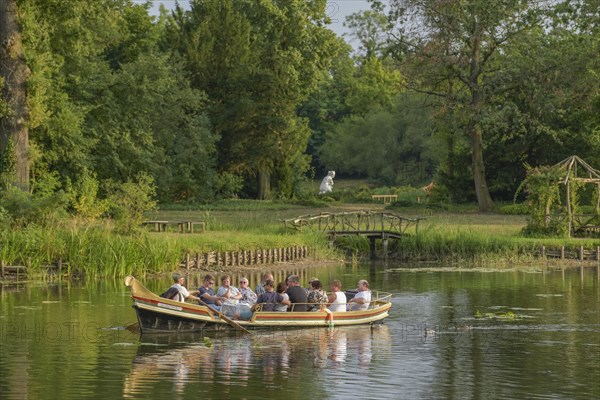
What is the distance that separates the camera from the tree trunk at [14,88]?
49312 millimetres

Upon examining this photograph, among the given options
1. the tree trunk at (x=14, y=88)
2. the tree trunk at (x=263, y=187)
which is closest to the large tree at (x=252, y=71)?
the tree trunk at (x=263, y=187)

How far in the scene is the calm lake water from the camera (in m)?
21.8

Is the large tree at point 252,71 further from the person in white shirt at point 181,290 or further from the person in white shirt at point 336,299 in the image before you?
the person in white shirt at point 181,290

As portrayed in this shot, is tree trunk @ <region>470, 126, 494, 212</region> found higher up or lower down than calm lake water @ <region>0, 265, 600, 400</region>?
higher up

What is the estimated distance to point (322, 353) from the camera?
26297 mm

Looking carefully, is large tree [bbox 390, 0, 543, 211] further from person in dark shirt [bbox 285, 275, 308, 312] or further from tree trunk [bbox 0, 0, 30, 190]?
person in dark shirt [bbox 285, 275, 308, 312]

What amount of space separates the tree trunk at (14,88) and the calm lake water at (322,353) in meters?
12.8

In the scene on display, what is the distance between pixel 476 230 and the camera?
5541 cm

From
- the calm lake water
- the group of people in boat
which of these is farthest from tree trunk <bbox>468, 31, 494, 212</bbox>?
the group of people in boat

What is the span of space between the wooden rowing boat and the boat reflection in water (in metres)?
0.22

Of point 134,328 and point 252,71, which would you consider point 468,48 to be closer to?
point 252,71

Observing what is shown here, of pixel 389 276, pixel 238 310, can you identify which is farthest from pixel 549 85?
pixel 238 310

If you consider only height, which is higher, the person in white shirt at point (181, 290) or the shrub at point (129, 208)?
the shrub at point (129, 208)

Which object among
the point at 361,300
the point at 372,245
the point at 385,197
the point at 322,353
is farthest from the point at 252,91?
the point at 322,353
